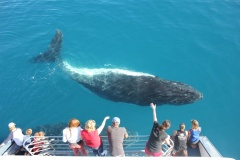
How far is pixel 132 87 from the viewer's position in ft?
53.6

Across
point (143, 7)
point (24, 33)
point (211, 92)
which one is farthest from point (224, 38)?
point (24, 33)

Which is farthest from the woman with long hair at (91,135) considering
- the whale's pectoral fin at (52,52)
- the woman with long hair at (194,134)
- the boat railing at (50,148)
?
the whale's pectoral fin at (52,52)

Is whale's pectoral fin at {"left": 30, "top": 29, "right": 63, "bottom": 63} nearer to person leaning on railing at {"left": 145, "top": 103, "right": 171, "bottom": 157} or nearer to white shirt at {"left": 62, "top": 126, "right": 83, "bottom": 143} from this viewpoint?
white shirt at {"left": 62, "top": 126, "right": 83, "bottom": 143}

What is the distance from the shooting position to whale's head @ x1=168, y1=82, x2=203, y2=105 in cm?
1573

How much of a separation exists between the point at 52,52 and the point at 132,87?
7175 millimetres

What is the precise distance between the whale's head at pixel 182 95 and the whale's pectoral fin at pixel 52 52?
9.13 meters

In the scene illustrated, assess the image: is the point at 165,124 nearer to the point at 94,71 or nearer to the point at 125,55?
the point at 94,71

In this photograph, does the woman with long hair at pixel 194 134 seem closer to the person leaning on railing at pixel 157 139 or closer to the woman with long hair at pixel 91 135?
the person leaning on railing at pixel 157 139

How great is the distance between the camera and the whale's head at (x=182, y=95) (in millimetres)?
15727

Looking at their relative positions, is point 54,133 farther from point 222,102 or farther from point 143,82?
point 222,102

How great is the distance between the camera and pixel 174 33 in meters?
21.6

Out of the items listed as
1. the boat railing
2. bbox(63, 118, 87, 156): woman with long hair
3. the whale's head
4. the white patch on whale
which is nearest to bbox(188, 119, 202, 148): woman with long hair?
the boat railing

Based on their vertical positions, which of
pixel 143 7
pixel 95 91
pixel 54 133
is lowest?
pixel 54 133

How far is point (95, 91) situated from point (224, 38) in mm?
11551
